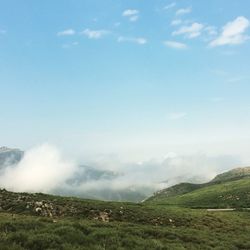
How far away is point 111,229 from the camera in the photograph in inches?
1174

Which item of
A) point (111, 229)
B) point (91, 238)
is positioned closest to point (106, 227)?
point (111, 229)

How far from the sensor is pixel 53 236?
77.8ft

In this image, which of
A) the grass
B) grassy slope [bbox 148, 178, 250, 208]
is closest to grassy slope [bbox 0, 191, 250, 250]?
the grass

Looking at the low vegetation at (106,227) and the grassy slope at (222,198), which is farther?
the grassy slope at (222,198)

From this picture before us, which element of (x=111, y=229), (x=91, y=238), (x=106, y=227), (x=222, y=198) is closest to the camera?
(x=91, y=238)

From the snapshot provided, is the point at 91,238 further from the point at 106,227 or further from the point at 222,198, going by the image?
the point at 222,198

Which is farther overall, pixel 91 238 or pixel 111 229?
pixel 111 229

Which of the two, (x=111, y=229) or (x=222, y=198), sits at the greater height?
(x=222, y=198)

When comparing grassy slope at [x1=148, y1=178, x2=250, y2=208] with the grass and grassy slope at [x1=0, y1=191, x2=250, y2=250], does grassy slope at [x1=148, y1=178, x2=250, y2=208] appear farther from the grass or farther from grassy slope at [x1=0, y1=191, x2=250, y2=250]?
the grass

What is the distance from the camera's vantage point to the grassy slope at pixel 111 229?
76.6 feet

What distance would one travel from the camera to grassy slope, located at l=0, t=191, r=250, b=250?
23.3 m

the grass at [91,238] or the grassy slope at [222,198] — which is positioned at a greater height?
the grassy slope at [222,198]

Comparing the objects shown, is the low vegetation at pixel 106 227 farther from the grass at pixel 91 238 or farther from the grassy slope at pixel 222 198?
the grassy slope at pixel 222 198

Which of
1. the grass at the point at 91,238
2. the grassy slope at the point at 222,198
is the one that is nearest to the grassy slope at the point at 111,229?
the grass at the point at 91,238
